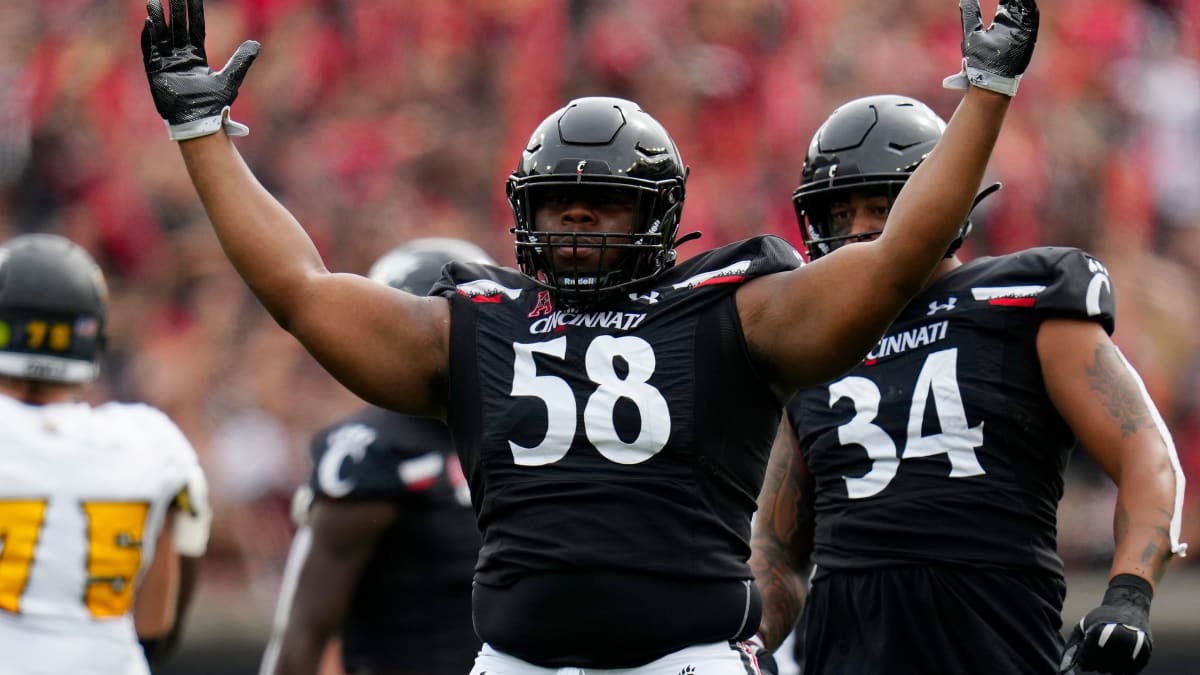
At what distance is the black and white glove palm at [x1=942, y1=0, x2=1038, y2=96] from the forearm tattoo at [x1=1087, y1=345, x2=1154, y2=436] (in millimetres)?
935

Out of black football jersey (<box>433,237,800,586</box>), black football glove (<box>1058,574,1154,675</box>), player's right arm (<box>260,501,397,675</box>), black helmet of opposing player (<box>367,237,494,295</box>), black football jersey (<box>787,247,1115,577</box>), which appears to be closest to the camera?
black football jersey (<box>433,237,800,586</box>)

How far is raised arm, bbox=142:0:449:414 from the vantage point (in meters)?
3.18

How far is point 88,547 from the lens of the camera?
458 cm

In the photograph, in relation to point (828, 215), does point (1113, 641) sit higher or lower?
lower

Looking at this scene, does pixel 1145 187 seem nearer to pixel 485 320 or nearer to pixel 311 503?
pixel 311 503

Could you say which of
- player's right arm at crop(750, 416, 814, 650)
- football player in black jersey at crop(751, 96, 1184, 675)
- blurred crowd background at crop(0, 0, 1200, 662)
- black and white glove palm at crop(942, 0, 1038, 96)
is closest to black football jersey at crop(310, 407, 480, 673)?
player's right arm at crop(750, 416, 814, 650)

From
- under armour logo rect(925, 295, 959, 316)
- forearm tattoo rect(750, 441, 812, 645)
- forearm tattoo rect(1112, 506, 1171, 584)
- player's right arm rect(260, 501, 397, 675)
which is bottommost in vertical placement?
player's right arm rect(260, 501, 397, 675)

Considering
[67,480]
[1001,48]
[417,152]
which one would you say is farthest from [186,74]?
[417,152]

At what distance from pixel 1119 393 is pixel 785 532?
3.10ft

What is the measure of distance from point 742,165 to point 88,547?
4.96 meters

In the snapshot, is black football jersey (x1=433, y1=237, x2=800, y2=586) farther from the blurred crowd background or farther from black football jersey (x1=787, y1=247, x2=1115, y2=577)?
the blurred crowd background

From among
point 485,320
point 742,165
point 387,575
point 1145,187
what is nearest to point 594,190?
point 485,320

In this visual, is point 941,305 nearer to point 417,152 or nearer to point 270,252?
point 270,252

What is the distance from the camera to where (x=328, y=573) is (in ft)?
15.2
